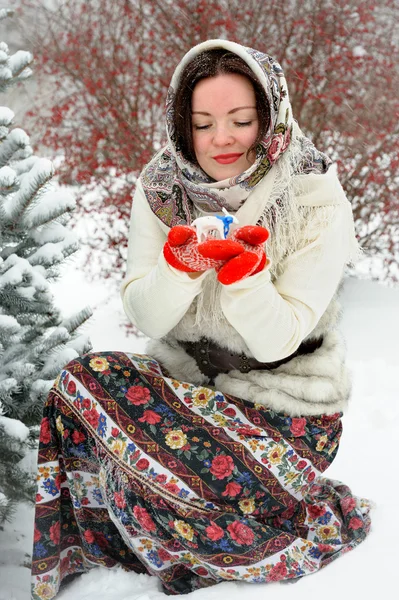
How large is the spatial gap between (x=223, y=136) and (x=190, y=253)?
1.30 feet

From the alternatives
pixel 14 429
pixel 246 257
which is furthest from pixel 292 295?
pixel 14 429

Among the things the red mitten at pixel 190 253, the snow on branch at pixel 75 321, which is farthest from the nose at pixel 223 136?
the snow on branch at pixel 75 321

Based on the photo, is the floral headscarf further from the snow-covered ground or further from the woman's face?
the snow-covered ground

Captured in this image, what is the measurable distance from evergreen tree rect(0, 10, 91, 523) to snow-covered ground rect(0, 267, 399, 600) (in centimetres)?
32

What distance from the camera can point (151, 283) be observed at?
1.79m

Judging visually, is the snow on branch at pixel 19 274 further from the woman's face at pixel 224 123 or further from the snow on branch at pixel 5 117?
the woman's face at pixel 224 123

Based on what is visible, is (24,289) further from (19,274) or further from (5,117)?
(5,117)

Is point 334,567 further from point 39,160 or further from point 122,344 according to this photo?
point 122,344

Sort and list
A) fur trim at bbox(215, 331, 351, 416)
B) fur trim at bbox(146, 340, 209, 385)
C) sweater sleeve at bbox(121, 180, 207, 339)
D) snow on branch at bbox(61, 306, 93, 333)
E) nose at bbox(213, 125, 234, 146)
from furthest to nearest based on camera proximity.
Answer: snow on branch at bbox(61, 306, 93, 333) < fur trim at bbox(146, 340, 209, 385) < fur trim at bbox(215, 331, 351, 416) < nose at bbox(213, 125, 234, 146) < sweater sleeve at bbox(121, 180, 207, 339)

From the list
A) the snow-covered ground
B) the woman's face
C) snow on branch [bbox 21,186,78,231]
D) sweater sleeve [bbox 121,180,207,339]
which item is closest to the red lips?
the woman's face

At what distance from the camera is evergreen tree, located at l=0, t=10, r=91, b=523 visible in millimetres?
1988

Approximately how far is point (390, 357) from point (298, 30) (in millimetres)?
2011

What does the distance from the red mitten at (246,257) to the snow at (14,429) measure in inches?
32.0

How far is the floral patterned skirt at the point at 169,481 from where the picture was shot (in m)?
1.79
